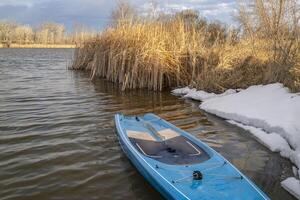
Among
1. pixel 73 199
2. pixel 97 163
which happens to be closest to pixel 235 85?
pixel 97 163

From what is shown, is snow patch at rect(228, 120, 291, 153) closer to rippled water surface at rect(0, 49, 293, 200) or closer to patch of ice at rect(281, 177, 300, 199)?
rippled water surface at rect(0, 49, 293, 200)

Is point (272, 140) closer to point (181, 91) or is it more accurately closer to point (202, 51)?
point (181, 91)

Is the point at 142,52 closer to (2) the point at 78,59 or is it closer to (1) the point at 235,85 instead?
(1) the point at 235,85

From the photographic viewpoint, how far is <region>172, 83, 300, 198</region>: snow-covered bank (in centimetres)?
684

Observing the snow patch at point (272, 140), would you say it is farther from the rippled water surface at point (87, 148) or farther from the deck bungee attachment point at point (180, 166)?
the deck bungee attachment point at point (180, 166)

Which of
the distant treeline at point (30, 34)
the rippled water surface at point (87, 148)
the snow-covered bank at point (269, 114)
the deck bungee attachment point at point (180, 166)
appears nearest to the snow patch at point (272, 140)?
the snow-covered bank at point (269, 114)

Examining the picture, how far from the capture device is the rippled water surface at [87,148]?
5477 millimetres

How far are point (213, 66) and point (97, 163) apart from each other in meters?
8.17

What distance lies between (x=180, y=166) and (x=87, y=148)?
2569mm

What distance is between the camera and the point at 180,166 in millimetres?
5375

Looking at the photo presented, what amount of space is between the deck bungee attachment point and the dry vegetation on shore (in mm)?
4539

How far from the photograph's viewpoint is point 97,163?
6523 millimetres

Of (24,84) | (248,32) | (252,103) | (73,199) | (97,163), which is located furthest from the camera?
(24,84)

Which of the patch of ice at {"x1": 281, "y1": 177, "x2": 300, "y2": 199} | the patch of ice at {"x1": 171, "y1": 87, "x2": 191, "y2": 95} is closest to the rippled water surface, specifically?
the patch of ice at {"x1": 281, "y1": 177, "x2": 300, "y2": 199}
